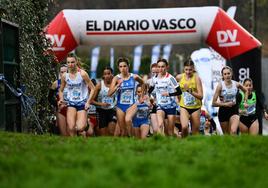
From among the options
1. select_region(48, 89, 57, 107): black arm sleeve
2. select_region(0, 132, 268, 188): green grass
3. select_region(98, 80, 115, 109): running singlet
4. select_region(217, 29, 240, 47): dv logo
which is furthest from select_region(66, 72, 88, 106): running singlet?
select_region(217, 29, 240, 47): dv logo

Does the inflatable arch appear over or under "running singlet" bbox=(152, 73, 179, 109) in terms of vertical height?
over

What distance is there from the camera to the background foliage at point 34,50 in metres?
17.8

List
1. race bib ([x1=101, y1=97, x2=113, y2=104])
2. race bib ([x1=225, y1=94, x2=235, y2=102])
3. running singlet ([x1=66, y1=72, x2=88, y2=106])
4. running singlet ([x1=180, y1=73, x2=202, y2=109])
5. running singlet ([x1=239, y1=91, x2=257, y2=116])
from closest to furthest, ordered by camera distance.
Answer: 1. running singlet ([x1=66, y1=72, x2=88, y2=106])
2. running singlet ([x1=180, y1=73, x2=202, y2=109])
3. race bib ([x1=225, y1=94, x2=235, y2=102])
4. race bib ([x1=101, y1=97, x2=113, y2=104])
5. running singlet ([x1=239, y1=91, x2=257, y2=116])

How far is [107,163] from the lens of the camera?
9.13m

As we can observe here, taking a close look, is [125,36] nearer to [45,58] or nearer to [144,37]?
[144,37]

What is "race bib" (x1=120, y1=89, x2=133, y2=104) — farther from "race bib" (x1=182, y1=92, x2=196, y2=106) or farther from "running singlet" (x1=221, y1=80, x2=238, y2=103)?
"running singlet" (x1=221, y1=80, x2=238, y2=103)

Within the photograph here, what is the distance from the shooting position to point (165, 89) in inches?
686

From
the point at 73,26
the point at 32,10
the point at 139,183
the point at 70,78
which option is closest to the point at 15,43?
the point at 70,78

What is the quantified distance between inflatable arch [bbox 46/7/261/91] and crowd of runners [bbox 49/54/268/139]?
2021mm

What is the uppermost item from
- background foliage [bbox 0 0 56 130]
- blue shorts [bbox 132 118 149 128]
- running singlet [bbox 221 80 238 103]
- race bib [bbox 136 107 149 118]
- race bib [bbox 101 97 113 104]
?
background foliage [bbox 0 0 56 130]

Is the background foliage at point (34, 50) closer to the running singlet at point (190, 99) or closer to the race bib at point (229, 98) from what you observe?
the running singlet at point (190, 99)

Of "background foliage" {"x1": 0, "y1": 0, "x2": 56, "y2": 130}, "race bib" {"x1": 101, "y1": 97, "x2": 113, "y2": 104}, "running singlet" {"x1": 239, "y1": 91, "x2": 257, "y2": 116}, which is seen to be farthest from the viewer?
"running singlet" {"x1": 239, "y1": 91, "x2": 257, "y2": 116}

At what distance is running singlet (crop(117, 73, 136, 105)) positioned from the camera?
17234 millimetres

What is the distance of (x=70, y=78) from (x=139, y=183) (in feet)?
30.3
